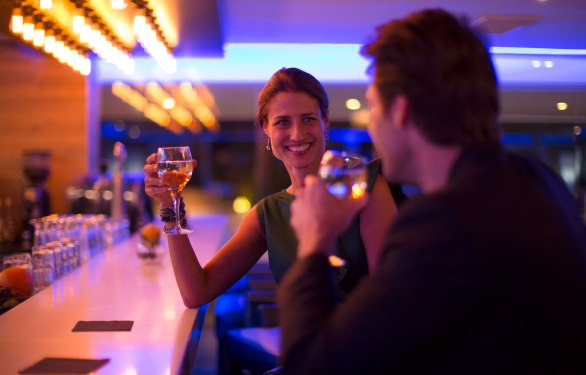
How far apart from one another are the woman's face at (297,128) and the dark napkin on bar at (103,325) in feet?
2.37

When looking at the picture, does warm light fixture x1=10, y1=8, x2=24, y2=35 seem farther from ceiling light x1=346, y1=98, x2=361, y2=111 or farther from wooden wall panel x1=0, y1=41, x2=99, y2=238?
ceiling light x1=346, y1=98, x2=361, y2=111

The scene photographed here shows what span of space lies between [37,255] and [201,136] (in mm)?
11619

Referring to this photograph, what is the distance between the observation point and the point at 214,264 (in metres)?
2.01

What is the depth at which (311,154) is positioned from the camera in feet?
6.75

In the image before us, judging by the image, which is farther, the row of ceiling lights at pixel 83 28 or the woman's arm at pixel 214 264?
the row of ceiling lights at pixel 83 28

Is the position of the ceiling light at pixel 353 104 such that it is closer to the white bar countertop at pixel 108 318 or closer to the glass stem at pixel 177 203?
the white bar countertop at pixel 108 318

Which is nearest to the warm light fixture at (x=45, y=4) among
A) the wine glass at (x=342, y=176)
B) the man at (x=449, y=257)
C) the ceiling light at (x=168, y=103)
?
A: the wine glass at (x=342, y=176)

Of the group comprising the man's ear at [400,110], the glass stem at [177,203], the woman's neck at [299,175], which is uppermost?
the man's ear at [400,110]

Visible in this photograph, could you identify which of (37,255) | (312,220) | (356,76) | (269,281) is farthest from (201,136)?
(312,220)

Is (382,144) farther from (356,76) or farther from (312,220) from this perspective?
(356,76)

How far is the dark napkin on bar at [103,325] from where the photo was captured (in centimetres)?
166

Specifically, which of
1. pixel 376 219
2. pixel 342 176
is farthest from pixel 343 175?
pixel 376 219

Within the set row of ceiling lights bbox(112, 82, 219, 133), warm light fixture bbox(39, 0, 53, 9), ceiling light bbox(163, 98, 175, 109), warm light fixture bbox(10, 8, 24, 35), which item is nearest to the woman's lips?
warm light fixture bbox(39, 0, 53, 9)

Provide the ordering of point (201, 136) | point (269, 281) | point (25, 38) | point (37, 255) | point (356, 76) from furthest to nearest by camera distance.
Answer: point (201, 136) < point (356, 76) < point (269, 281) < point (25, 38) < point (37, 255)
